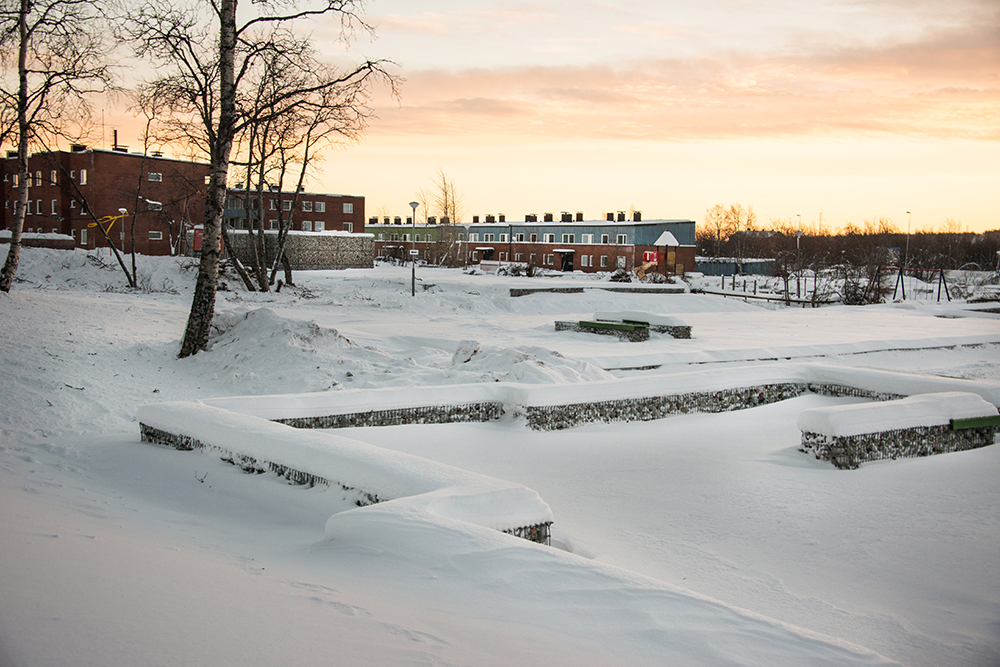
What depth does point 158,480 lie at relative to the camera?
5.67 meters

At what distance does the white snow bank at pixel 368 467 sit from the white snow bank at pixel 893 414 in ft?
13.1

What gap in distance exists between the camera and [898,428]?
7570mm

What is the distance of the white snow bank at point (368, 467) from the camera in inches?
173

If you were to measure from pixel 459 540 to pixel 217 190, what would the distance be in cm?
918

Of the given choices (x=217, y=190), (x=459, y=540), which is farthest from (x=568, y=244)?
(x=459, y=540)

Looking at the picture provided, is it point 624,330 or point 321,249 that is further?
point 321,249

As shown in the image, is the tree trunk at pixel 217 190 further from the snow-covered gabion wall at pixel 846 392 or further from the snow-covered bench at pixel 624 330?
the snow-covered bench at pixel 624 330

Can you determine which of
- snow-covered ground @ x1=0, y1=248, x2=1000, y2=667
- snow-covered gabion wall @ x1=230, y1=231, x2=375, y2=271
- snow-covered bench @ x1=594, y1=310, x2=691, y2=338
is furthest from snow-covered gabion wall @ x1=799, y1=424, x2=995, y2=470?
snow-covered gabion wall @ x1=230, y1=231, x2=375, y2=271

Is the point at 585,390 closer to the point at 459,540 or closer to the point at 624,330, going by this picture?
the point at 459,540

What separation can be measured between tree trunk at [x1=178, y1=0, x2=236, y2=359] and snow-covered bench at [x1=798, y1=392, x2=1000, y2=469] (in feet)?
29.3

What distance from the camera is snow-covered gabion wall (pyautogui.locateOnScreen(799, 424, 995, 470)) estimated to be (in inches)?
286

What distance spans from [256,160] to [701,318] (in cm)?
1691

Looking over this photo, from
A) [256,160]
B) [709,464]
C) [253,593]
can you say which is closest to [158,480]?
[253,593]

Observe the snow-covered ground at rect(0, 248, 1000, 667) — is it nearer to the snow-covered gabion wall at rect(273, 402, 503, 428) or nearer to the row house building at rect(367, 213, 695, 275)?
the snow-covered gabion wall at rect(273, 402, 503, 428)
